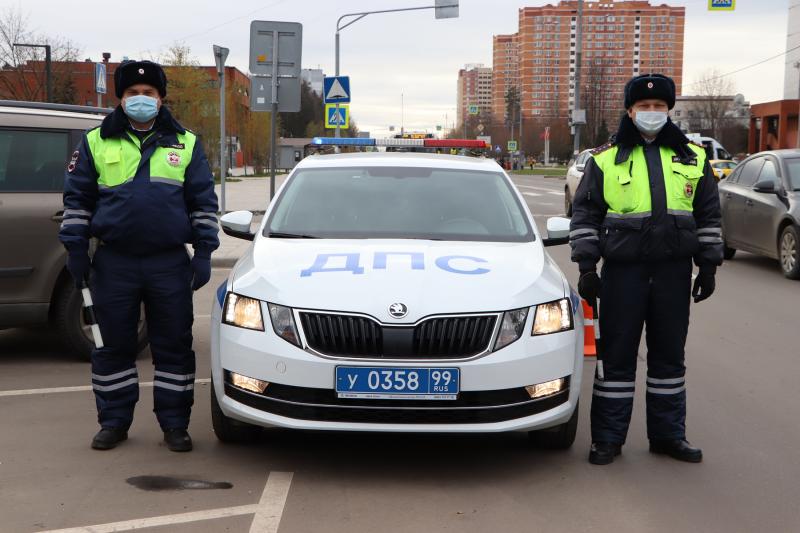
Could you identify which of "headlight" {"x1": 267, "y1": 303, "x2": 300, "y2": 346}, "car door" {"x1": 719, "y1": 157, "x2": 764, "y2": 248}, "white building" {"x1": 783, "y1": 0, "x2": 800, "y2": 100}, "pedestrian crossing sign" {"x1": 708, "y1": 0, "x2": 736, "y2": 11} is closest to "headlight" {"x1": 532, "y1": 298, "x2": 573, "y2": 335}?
"headlight" {"x1": 267, "y1": 303, "x2": 300, "y2": 346}

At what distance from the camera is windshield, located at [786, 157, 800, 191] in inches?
503

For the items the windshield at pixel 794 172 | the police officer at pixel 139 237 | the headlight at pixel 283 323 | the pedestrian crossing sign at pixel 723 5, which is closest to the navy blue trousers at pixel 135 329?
the police officer at pixel 139 237

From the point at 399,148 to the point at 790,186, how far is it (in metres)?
6.68

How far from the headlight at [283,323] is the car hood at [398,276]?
4cm

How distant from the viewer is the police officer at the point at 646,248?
494 centimetres

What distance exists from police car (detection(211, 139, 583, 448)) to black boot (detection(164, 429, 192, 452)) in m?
0.16

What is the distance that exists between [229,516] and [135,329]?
1426 millimetres

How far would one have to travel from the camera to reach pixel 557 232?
5.88m

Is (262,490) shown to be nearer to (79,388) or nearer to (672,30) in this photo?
(79,388)

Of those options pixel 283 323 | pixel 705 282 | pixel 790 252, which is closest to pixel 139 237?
pixel 283 323

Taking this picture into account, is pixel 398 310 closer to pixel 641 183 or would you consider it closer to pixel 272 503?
pixel 272 503

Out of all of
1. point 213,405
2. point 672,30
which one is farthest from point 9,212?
point 672,30

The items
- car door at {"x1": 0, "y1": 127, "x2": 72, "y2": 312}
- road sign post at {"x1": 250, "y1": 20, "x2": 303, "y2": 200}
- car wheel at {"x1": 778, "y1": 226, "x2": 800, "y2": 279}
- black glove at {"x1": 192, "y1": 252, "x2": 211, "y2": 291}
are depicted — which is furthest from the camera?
road sign post at {"x1": 250, "y1": 20, "x2": 303, "y2": 200}

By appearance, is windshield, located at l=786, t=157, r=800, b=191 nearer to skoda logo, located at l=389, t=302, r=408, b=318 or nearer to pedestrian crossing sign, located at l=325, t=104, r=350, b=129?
skoda logo, located at l=389, t=302, r=408, b=318
